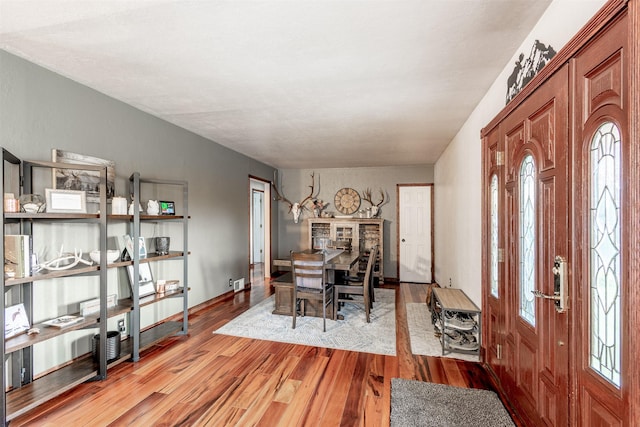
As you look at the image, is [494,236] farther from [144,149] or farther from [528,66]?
[144,149]

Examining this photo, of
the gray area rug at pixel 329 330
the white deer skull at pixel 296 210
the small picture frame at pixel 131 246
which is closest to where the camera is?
the small picture frame at pixel 131 246

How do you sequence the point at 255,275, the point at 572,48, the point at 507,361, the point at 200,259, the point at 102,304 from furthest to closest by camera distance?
the point at 255,275
the point at 200,259
the point at 102,304
the point at 507,361
the point at 572,48

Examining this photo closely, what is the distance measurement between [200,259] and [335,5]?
3.73 m

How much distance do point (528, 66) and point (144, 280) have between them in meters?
3.89

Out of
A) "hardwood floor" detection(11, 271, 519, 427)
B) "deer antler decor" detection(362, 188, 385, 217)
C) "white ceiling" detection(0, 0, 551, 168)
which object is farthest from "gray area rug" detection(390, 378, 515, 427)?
"deer antler decor" detection(362, 188, 385, 217)

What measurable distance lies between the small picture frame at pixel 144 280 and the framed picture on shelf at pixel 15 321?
0.91 m

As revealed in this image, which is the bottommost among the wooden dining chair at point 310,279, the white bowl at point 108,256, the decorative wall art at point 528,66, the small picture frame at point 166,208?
the wooden dining chair at point 310,279

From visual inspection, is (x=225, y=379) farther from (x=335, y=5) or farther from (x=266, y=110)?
(x=335, y=5)

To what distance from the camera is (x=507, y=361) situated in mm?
2143

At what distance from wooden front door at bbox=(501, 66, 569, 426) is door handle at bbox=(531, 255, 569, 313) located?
0.03m

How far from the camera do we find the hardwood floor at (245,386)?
2025mm

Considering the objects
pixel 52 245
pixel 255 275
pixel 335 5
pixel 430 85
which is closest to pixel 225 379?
pixel 52 245

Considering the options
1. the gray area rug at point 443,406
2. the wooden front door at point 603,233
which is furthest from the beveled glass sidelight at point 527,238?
the gray area rug at point 443,406

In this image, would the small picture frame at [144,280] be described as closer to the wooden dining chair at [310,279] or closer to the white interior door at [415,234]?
the wooden dining chair at [310,279]
